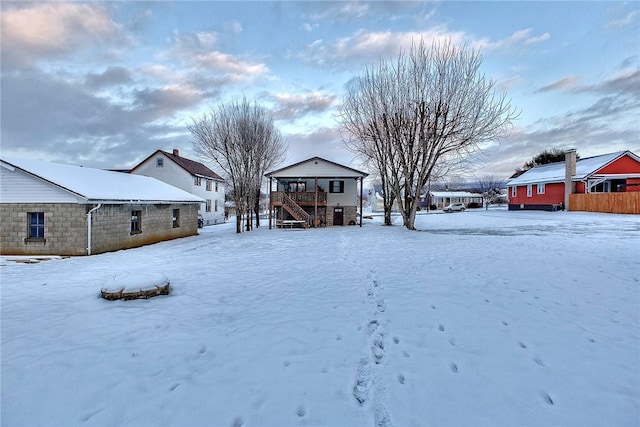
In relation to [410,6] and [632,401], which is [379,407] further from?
[410,6]

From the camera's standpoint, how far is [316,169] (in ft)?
87.8

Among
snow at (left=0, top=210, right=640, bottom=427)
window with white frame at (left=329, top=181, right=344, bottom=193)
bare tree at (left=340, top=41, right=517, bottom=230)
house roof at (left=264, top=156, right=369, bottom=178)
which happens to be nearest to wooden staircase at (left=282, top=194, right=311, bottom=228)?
house roof at (left=264, top=156, right=369, bottom=178)

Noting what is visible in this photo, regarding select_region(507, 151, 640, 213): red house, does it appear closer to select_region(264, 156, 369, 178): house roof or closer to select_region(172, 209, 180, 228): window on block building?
select_region(264, 156, 369, 178): house roof

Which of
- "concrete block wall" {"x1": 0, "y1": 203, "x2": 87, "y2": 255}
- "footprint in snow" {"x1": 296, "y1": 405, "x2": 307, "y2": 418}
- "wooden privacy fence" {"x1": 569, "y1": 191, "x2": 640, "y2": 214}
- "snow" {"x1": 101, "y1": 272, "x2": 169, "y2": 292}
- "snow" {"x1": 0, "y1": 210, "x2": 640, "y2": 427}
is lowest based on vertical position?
"footprint in snow" {"x1": 296, "y1": 405, "x2": 307, "y2": 418}

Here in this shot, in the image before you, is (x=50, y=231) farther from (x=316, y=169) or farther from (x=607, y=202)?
(x=607, y=202)

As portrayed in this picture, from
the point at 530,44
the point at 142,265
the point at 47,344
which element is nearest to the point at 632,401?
the point at 47,344

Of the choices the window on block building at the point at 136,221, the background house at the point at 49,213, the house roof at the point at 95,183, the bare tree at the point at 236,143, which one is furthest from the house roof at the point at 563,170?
the background house at the point at 49,213

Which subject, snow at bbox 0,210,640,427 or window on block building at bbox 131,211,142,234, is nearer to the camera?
snow at bbox 0,210,640,427

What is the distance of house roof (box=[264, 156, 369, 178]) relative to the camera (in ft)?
87.1

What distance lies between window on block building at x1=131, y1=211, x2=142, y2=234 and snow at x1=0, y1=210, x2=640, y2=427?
25.2 ft

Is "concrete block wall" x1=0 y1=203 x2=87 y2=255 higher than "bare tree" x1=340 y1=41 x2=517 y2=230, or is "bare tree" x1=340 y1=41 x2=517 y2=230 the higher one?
"bare tree" x1=340 y1=41 x2=517 y2=230

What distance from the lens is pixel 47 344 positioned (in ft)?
14.5

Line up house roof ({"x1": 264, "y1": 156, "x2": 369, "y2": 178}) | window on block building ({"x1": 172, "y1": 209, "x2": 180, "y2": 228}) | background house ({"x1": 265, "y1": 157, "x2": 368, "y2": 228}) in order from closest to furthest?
window on block building ({"x1": 172, "y1": 209, "x2": 180, "y2": 228}), background house ({"x1": 265, "y1": 157, "x2": 368, "y2": 228}), house roof ({"x1": 264, "y1": 156, "x2": 369, "y2": 178})

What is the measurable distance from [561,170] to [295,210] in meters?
33.7
